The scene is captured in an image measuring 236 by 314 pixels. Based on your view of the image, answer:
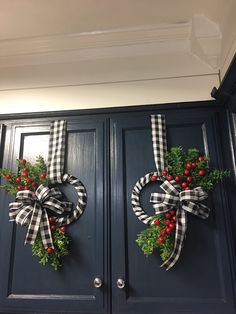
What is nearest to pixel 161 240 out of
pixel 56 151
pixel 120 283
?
pixel 120 283

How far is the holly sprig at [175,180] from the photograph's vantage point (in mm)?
996

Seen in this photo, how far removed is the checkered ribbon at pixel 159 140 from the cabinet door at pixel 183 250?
0.03 m

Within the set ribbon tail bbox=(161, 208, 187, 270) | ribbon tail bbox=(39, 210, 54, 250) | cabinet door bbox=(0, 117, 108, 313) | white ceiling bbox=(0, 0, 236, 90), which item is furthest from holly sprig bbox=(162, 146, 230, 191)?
ribbon tail bbox=(39, 210, 54, 250)

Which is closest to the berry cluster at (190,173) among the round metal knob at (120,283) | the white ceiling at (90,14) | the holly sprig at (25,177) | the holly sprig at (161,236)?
the holly sprig at (161,236)

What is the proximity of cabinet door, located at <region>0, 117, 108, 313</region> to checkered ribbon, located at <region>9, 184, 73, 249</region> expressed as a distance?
7 centimetres

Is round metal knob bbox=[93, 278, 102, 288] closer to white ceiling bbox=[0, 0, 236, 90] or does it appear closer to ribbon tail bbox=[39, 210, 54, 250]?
ribbon tail bbox=[39, 210, 54, 250]

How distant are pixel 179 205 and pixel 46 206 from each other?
554 mm

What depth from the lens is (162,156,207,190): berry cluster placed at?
3.47ft

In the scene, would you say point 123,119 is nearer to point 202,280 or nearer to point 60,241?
point 60,241

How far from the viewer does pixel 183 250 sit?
3.41 feet

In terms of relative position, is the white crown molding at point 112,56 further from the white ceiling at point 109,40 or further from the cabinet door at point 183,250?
the cabinet door at point 183,250

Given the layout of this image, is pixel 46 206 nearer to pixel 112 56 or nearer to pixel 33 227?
pixel 33 227

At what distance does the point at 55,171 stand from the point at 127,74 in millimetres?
598

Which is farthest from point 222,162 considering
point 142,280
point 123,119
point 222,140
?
point 142,280
